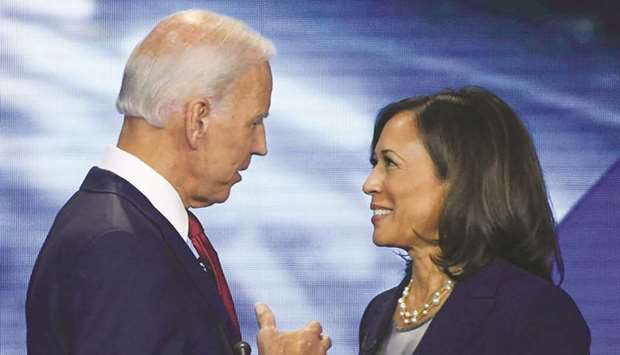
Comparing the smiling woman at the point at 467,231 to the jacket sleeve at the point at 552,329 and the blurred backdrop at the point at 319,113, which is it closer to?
the jacket sleeve at the point at 552,329

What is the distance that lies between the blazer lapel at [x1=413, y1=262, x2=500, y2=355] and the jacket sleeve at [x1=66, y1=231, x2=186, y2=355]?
576 mm

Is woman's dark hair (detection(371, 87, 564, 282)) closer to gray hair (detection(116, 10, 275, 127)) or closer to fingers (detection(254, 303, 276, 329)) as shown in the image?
fingers (detection(254, 303, 276, 329))

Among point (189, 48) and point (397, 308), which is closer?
point (189, 48)

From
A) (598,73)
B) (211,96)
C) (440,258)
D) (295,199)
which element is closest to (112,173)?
(211,96)

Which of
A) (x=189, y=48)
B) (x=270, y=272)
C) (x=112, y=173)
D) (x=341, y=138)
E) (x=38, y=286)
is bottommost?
(x=270, y=272)

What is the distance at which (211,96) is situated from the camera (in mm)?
1983

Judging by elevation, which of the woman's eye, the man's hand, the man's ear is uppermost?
the man's ear

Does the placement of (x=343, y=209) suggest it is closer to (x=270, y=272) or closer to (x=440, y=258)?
(x=270, y=272)

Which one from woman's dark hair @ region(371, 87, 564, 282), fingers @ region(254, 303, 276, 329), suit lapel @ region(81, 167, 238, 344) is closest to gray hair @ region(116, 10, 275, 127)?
suit lapel @ region(81, 167, 238, 344)

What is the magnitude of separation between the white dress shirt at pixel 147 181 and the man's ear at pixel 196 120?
0.08 metres

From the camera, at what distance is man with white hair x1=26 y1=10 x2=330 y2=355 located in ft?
5.94

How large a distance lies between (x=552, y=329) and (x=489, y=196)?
0.29 metres

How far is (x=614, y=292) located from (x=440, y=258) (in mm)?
1284

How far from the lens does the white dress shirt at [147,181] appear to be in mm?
1959
